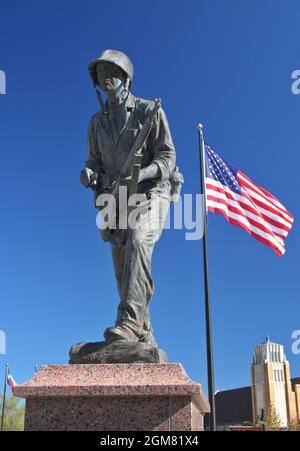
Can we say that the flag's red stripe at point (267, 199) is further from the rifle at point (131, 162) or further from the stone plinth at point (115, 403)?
the stone plinth at point (115, 403)

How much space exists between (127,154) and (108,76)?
0.84m

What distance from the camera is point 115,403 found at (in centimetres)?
395

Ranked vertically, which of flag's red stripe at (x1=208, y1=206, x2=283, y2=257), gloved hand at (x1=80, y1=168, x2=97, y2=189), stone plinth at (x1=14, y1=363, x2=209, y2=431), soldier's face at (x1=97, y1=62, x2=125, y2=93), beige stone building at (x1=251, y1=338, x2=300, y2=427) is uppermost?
beige stone building at (x1=251, y1=338, x2=300, y2=427)

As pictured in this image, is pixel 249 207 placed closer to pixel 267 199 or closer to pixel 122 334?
pixel 267 199

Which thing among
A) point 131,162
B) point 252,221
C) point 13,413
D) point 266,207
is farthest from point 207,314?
point 13,413

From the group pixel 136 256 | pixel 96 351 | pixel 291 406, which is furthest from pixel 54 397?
pixel 291 406

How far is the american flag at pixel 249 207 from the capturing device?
11938mm

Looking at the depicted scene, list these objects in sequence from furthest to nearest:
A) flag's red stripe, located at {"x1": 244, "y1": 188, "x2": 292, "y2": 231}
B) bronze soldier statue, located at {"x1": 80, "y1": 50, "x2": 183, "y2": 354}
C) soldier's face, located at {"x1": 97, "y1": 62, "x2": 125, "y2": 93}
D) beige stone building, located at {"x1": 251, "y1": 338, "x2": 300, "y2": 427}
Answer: beige stone building, located at {"x1": 251, "y1": 338, "x2": 300, "y2": 427}
flag's red stripe, located at {"x1": 244, "y1": 188, "x2": 292, "y2": 231}
soldier's face, located at {"x1": 97, "y1": 62, "x2": 125, "y2": 93}
bronze soldier statue, located at {"x1": 80, "y1": 50, "x2": 183, "y2": 354}

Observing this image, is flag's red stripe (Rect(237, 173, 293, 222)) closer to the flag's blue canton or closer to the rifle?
the flag's blue canton

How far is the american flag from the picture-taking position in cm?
1194

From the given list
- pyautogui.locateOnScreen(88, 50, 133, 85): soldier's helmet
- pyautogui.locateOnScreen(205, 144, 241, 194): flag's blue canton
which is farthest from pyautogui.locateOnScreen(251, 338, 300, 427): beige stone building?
pyautogui.locateOnScreen(88, 50, 133, 85): soldier's helmet

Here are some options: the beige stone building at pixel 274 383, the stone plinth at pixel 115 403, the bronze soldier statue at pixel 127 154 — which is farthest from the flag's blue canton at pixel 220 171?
the beige stone building at pixel 274 383

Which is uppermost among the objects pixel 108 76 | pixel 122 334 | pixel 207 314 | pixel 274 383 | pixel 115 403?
pixel 274 383
